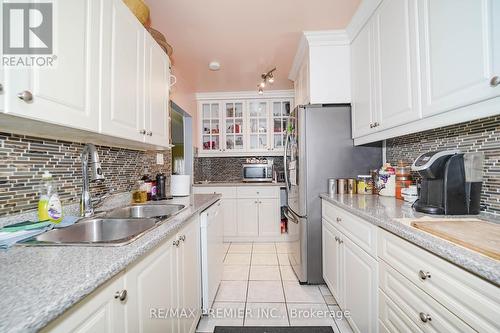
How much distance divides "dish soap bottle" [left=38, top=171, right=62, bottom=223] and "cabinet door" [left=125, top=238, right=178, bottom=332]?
1.73 ft

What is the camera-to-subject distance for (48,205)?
3.29ft

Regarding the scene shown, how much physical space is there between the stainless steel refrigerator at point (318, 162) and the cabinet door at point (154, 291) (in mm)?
1277

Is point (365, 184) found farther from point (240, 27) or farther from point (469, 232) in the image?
point (240, 27)

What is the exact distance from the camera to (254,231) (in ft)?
10.8

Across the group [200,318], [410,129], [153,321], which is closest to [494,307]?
[410,129]

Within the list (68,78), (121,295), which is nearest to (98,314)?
(121,295)

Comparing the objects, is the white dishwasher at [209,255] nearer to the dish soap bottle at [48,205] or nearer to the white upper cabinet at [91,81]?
the white upper cabinet at [91,81]

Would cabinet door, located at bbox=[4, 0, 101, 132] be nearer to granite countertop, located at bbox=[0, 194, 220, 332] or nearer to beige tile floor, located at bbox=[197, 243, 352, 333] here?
granite countertop, located at bbox=[0, 194, 220, 332]

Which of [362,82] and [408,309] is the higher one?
[362,82]

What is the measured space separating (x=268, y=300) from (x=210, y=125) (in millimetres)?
2822

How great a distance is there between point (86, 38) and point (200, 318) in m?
1.82

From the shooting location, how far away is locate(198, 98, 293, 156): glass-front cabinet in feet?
12.0

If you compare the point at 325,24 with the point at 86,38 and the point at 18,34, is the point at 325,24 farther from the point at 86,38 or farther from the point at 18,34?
the point at 18,34

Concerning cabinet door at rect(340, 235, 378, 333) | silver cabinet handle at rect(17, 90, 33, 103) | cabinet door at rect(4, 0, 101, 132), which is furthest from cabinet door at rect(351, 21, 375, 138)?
silver cabinet handle at rect(17, 90, 33, 103)
